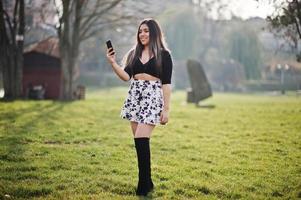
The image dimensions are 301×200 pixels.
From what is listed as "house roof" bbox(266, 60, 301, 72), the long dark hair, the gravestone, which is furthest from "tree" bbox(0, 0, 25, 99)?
"house roof" bbox(266, 60, 301, 72)

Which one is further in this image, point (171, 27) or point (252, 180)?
point (171, 27)

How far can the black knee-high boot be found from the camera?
520 centimetres

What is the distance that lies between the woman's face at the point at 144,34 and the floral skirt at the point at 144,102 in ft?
1.62

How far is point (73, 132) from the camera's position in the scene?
34.3 ft

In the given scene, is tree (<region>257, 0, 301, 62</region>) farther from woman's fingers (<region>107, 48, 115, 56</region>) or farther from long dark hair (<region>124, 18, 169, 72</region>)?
woman's fingers (<region>107, 48, 115, 56</region>)

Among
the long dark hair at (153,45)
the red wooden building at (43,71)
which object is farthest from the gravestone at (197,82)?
the long dark hair at (153,45)

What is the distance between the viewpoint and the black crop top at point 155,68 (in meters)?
5.25

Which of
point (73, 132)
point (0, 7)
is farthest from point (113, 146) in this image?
point (0, 7)

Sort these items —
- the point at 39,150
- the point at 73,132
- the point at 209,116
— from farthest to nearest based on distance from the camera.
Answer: the point at 209,116, the point at 73,132, the point at 39,150

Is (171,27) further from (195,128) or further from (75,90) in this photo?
(195,128)

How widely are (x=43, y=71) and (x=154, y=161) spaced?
21.2 meters

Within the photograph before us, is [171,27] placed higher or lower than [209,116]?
higher

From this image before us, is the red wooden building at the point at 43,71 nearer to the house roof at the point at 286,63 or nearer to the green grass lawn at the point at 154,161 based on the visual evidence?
the green grass lawn at the point at 154,161

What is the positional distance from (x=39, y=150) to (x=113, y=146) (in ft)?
5.09
